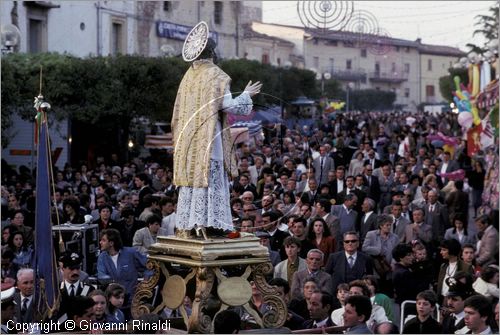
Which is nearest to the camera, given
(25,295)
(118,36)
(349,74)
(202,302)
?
(202,302)

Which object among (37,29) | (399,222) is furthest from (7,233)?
(37,29)

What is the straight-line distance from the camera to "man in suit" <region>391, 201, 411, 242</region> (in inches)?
522

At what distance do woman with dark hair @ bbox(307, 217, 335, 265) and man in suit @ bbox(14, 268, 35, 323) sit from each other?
12.1ft

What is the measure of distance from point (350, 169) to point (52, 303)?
34.2 ft

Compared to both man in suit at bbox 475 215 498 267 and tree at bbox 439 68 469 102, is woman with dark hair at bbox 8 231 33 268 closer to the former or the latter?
man in suit at bbox 475 215 498 267

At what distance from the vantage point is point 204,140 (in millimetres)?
7891

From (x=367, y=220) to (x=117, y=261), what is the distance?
4331 millimetres

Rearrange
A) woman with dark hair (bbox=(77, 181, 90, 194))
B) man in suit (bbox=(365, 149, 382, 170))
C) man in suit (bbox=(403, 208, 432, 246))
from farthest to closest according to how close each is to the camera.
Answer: man in suit (bbox=(365, 149, 382, 170)) → woman with dark hair (bbox=(77, 181, 90, 194)) → man in suit (bbox=(403, 208, 432, 246))

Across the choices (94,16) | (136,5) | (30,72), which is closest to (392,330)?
(30,72)

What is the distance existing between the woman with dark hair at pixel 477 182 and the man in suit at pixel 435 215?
5.28m

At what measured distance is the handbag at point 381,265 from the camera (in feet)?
37.7

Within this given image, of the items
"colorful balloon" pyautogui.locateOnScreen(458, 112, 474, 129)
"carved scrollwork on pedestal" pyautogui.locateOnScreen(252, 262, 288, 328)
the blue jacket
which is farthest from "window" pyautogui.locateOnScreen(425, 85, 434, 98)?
"carved scrollwork on pedestal" pyautogui.locateOnScreen(252, 262, 288, 328)

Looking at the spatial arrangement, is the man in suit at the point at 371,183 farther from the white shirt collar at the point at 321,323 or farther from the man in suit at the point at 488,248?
the white shirt collar at the point at 321,323

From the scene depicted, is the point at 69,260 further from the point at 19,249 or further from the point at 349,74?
the point at 349,74
